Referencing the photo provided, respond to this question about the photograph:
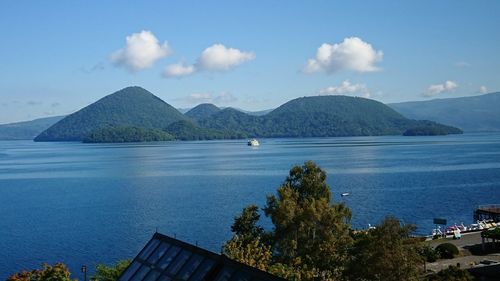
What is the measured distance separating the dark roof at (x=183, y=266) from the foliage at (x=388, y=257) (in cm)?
1143

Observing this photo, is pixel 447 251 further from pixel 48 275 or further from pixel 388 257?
pixel 48 275

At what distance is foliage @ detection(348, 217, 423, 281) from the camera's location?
24.1m

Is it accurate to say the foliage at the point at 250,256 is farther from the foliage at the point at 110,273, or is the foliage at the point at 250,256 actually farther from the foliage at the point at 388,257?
the foliage at the point at 110,273

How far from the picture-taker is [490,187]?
9794cm

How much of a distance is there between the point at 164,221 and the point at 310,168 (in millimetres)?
36808

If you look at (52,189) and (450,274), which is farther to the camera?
(52,189)

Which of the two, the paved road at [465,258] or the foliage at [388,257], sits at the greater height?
the foliage at [388,257]

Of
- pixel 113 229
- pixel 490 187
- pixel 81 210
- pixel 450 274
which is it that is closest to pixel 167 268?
pixel 450 274

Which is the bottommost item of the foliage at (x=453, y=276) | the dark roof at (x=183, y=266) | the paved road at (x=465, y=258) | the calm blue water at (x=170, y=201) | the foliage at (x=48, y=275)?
the calm blue water at (x=170, y=201)

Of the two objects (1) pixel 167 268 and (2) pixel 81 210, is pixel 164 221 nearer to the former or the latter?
(2) pixel 81 210

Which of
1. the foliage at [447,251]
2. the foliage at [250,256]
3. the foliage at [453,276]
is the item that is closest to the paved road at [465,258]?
the foliage at [447,251]

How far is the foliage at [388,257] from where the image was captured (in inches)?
950

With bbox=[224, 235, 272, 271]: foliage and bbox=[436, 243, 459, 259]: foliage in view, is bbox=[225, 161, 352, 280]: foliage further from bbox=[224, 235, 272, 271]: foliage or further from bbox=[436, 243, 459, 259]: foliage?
bbox=[436, 243, 459, 259]: foliage

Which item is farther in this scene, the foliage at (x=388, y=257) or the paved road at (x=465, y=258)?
the paved road at (x=465, y=258)
